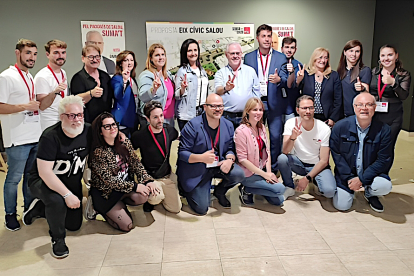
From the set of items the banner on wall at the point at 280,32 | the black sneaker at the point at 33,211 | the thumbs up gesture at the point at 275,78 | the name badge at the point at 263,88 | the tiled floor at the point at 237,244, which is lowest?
the tiled floor at the point at 237,244

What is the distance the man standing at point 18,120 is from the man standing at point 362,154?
2703 millimetres

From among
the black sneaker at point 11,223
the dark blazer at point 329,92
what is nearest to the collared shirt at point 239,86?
the dark blazer at point 329,92

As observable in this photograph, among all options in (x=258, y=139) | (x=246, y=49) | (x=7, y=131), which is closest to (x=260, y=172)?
(x=258, y=139)

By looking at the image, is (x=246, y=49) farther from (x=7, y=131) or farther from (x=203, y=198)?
(x=7, y=131)

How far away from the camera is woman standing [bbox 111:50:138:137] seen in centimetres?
361

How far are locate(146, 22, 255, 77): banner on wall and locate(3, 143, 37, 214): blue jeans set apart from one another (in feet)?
11.1

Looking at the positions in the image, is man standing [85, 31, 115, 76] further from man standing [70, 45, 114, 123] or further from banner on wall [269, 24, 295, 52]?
banner on wall [269, 24, 295, 52]

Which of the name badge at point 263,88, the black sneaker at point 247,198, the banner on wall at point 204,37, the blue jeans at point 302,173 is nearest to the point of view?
the blue jeans at point 302,173

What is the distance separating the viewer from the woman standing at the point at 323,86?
388cm

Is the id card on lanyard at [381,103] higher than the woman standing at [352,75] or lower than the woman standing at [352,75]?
lower

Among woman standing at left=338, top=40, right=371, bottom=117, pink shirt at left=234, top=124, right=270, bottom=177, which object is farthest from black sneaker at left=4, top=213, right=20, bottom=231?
woman standing at left=338, top=40, right=371, bottom=117

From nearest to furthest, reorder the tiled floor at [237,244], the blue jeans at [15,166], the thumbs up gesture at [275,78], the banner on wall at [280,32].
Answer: the tiled floor at [237,244] → the blue jeans at [15,166] → the thumbs up gesture at [275,78] → the banner on wall at [280,32]

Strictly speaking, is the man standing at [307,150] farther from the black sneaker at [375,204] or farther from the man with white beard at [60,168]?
the man with white beard at [60,168]

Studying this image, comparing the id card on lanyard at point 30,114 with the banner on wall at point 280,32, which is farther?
the banner on wall at point 280,32
